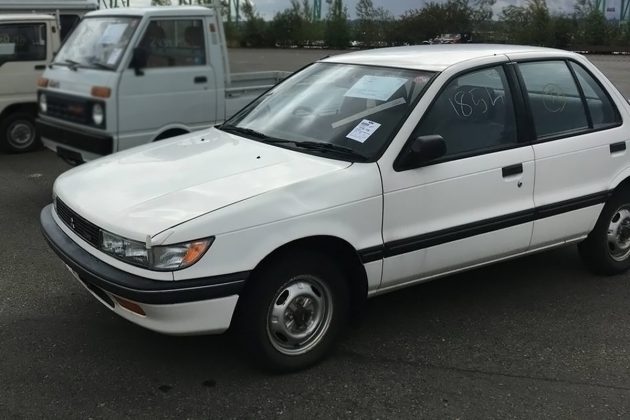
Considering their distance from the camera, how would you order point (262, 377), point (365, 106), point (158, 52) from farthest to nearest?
point (158, 52), point (365, 106), point (262, 377)

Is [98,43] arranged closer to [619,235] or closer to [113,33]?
[113,33]

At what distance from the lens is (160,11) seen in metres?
6.66

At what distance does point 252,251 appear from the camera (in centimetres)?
299

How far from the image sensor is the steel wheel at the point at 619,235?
464 centimetres

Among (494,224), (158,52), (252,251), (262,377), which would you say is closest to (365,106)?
(494,224)

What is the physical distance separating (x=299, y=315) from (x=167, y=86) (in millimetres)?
4048

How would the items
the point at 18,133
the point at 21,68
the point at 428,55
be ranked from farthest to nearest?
1. the point at 18,133
2. the point at 21,68
3. the point at 428,55

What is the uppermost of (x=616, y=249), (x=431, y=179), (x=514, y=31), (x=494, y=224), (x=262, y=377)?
(x=514, y=31)

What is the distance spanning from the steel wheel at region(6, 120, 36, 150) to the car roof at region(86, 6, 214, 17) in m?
2.87

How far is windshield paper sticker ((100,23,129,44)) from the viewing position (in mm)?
6637

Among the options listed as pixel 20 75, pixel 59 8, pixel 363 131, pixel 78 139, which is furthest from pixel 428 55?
pixel 59 8

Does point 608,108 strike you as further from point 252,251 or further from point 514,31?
point 514,31

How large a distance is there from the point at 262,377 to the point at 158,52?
4.38 m

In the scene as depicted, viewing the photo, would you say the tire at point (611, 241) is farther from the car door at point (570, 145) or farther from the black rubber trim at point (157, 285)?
A: the black rubber trim at point (157, 285)
